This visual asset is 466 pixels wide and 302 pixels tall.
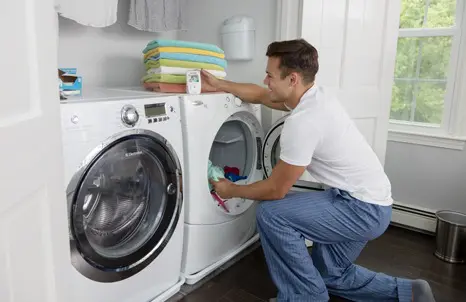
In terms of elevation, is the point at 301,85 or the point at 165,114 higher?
the point at 301,85

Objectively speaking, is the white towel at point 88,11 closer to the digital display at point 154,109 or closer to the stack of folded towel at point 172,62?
the stack of folded towel at point 172,62

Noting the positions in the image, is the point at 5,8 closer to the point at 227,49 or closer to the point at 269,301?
the point at 269,301

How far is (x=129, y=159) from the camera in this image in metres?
1.51

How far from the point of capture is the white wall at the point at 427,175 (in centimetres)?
242

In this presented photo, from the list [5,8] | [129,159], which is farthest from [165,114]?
[5,8]

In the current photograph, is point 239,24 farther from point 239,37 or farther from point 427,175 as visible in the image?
point 427,175

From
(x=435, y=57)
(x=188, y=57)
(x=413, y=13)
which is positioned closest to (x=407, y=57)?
(x=435, y=57)

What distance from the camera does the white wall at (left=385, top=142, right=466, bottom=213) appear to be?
A: 242 cm

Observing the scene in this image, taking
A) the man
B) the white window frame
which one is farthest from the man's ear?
the white window frame

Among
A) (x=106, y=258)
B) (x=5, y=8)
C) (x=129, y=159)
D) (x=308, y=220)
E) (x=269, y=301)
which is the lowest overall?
(x=269, y=301)

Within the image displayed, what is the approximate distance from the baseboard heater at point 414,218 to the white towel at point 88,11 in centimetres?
221

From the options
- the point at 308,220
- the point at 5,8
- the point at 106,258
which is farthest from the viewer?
the point at 308,220

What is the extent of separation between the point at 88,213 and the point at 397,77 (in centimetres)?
233

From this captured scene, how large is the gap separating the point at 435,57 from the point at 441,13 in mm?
287
